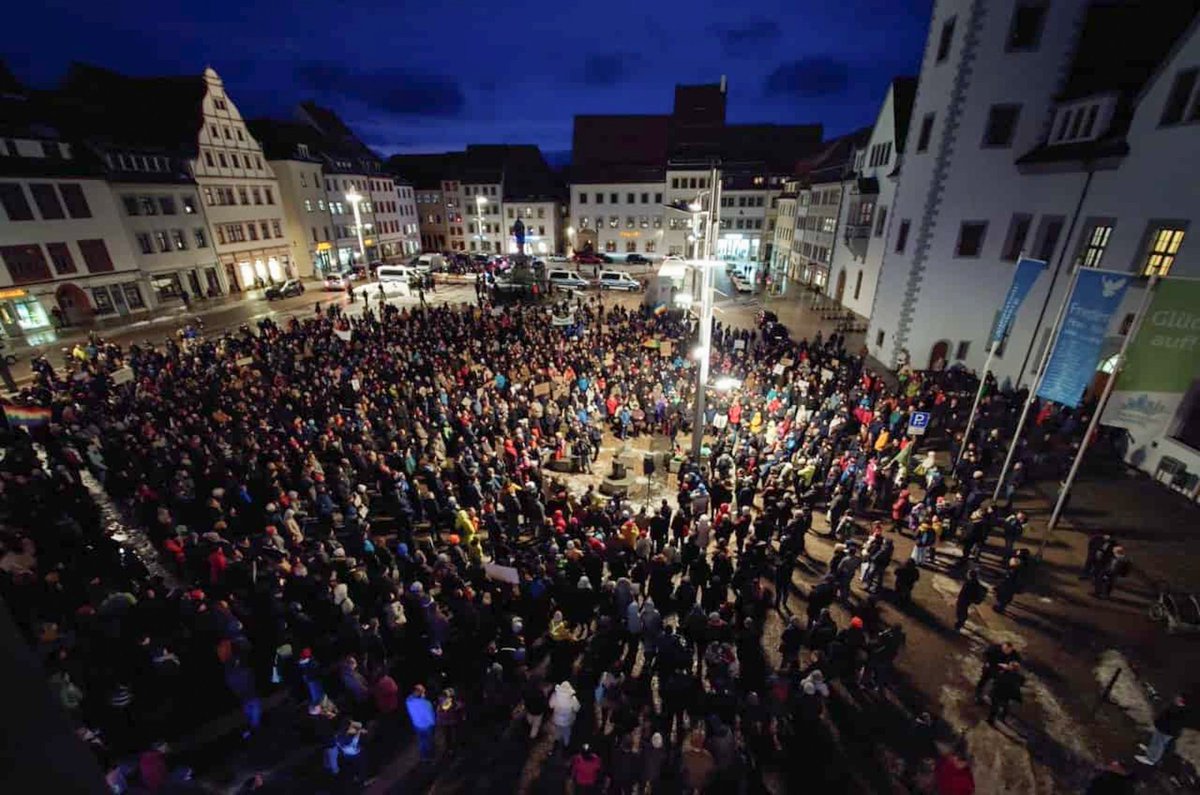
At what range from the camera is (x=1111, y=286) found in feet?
39.6

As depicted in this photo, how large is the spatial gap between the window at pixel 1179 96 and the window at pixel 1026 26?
18.0ft

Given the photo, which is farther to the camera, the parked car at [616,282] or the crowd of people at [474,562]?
the parked car at [616,282]

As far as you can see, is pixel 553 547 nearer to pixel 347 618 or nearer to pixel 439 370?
pixel 347 618

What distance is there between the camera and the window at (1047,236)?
1938 centimetres

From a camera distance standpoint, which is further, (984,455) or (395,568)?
(984,455)

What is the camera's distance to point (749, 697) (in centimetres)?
798

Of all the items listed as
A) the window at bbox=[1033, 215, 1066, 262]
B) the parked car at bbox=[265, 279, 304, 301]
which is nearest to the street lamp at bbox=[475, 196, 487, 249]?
the parked car at bbox=[265, 279, 304, 301]

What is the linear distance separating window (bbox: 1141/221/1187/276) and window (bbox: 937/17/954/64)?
1071 centimetres

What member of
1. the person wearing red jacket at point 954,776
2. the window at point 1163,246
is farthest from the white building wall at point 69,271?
the window at point 1163,246

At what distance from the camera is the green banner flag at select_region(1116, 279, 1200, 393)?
1084 centimetres

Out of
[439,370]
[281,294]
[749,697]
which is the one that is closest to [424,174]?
[281,294]

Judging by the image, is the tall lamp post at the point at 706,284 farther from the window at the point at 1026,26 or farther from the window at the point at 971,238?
the window at the point at 1026,26

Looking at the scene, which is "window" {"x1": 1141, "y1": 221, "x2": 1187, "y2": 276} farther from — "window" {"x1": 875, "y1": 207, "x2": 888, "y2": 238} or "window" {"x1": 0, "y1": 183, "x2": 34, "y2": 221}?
"window" {"x1": 0, "y1": 183, "x2": 34, "y2": 221}

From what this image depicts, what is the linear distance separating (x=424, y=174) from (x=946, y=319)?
6480cm
